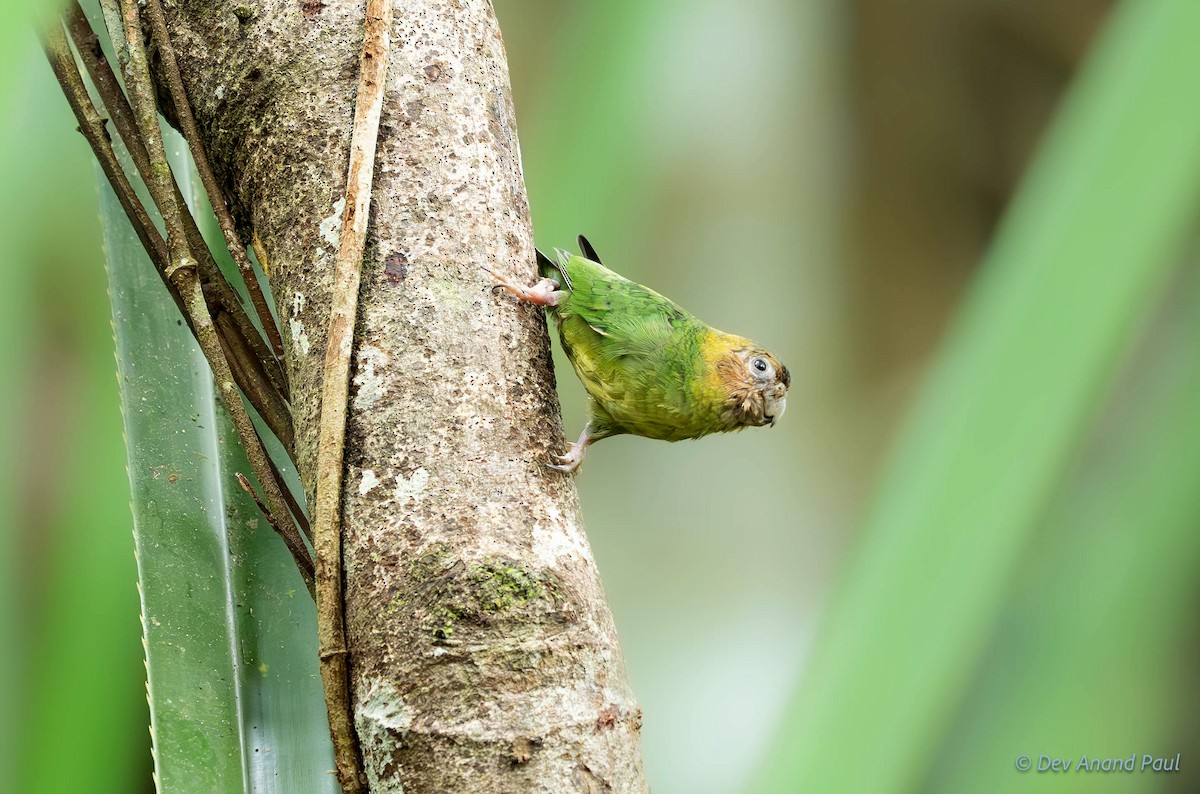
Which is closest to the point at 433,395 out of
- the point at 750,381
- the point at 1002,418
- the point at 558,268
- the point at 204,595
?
the point at 204,595

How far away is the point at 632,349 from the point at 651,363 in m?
0.06

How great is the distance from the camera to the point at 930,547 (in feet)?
2.89

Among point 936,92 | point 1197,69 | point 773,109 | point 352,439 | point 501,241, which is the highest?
point 936,92

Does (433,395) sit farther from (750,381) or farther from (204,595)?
(750,381)

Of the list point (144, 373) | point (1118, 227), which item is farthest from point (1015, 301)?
point (144, 373)

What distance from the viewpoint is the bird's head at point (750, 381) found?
2.20m

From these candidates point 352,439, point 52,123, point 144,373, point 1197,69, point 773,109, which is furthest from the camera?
point 773,109

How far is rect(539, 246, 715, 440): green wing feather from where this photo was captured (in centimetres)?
214

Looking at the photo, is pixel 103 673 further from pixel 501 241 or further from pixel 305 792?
pixel 501 241

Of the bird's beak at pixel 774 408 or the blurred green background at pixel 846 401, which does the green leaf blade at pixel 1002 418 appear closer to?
the blurred green background at pixel 846 401

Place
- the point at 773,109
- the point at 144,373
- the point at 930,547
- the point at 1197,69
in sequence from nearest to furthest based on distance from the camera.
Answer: the point at 930,547
the point at 1197,69
the point at 144,373
the point at 773,109

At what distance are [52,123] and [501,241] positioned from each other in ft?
2.80

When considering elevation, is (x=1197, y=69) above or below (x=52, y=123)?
above

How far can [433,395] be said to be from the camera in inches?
40.9
